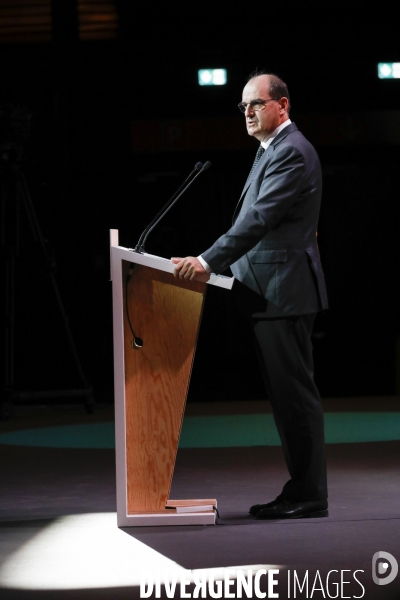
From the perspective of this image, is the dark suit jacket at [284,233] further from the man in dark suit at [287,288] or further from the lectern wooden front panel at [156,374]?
the lectern wooden front panel at [156,374]

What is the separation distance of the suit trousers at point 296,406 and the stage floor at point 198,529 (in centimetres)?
16

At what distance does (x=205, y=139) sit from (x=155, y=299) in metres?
5.36

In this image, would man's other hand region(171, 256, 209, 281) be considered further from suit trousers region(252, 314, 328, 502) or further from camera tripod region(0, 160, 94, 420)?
camera tripod region(0, 160, 94, 420)

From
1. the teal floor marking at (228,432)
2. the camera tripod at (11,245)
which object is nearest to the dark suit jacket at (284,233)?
A: the teal floor marking at (228,432)

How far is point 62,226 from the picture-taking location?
9.23 meters

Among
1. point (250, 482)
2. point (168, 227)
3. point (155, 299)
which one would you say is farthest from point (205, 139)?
point (155, 299)

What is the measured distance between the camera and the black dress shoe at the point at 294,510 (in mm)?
3920

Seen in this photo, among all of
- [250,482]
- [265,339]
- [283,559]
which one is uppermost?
[265,339]

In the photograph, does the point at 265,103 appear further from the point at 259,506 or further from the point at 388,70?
the point at 388,70

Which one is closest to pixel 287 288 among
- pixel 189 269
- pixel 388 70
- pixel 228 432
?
pixel 189 269

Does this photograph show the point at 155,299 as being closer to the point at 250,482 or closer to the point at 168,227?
the point at 250,482

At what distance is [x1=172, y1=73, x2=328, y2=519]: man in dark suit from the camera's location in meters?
3.93

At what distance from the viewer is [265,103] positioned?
403 cm

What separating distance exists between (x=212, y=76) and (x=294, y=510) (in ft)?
19.2
